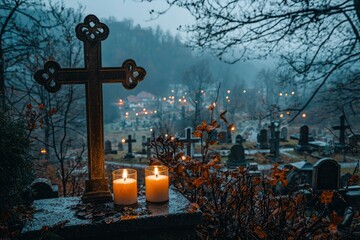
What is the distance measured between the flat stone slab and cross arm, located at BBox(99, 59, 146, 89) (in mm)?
1097

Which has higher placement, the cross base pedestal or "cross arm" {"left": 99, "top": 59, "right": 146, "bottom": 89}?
"cross arm" {"left": 99, "top": 59, "right": 146, "bottom": 89}

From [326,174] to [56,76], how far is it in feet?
25.0

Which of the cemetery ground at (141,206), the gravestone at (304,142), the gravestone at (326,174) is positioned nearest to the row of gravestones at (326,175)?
the gravestone at (326,174)

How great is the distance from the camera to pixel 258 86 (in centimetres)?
5719

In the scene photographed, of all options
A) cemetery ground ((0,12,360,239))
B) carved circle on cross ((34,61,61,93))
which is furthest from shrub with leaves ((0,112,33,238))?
carved circle on cross ((34,61,61,93))

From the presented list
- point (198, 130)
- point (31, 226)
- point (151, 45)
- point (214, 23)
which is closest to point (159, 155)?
point (198, 130)

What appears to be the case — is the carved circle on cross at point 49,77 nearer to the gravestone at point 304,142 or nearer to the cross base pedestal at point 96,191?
the cross base pedestal at point 96,191

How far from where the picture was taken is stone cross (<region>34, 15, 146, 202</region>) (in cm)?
250

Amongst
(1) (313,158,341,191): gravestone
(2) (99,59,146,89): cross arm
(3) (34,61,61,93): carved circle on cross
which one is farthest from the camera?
(1) (313,158,341,191): gravestone

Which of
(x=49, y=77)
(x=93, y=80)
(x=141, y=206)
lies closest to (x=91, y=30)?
(x=93, y=80)

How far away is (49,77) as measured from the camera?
251 centimetres

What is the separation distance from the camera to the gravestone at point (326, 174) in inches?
307

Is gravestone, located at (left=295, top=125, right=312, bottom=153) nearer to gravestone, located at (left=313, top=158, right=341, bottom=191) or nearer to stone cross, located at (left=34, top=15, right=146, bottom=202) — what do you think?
gravestone, located at (left=313, top=158, right=341, bottom=191)

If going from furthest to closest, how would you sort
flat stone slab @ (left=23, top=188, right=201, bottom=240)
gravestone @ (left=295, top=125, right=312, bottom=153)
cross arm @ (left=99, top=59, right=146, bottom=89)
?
gravestone @ (left=295, top=125, right=312, bottom=153)
cross arm @ (left=99, top=59, right=146, bottom=89)
flat stone slab @ (left=23, top=188, right=201, bottom=240)
